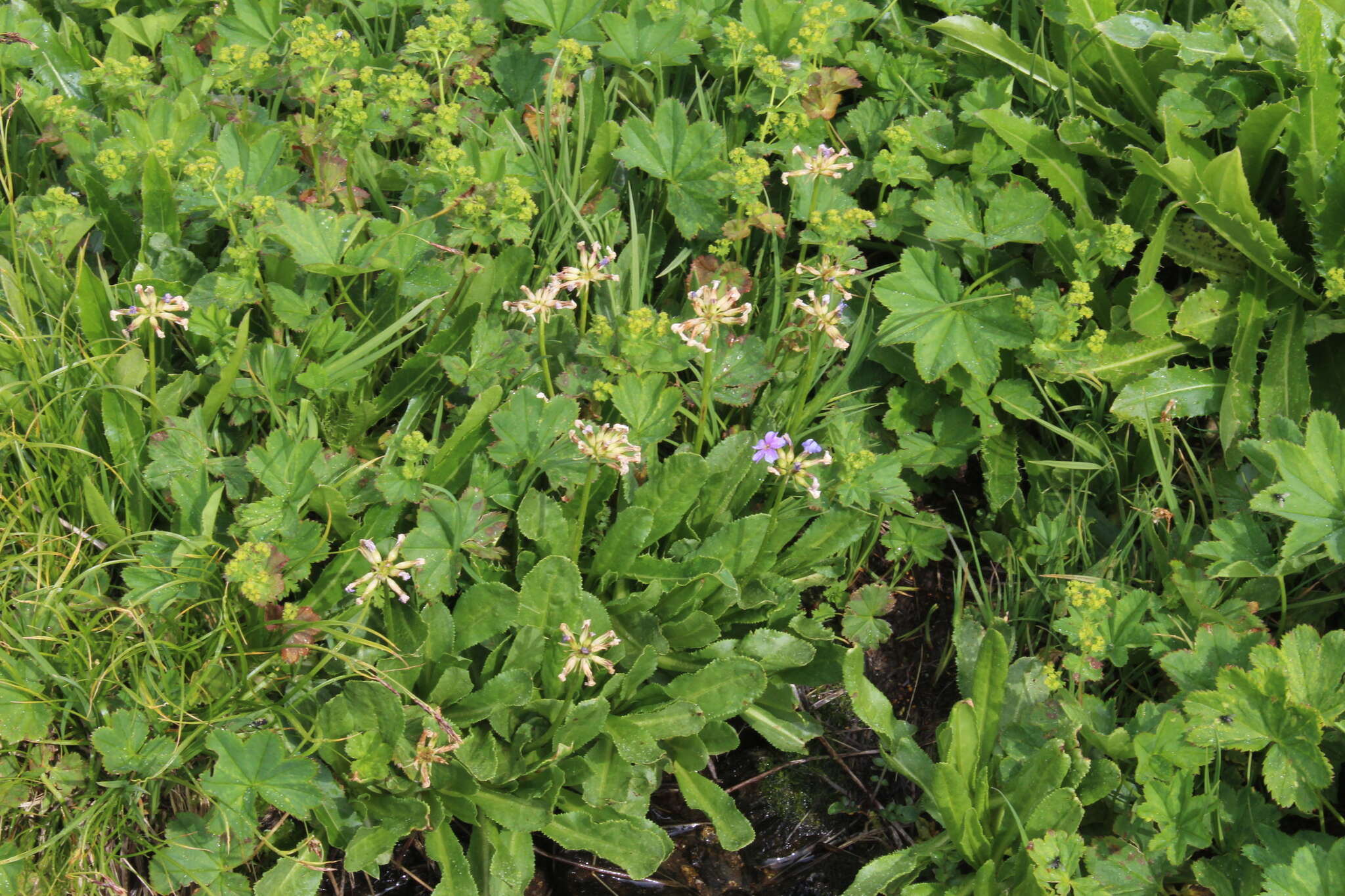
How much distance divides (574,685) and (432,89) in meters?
1.82

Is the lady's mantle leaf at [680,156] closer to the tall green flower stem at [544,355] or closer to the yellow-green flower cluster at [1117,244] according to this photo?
the tall green flower stem at [544,355]

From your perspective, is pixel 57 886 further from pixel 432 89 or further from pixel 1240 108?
pixel 1240 108

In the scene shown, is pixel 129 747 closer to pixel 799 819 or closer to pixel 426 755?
pixel 426 755

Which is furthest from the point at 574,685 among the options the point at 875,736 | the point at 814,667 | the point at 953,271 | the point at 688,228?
the point at 953,271

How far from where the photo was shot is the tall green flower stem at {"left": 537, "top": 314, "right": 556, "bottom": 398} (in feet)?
8.54

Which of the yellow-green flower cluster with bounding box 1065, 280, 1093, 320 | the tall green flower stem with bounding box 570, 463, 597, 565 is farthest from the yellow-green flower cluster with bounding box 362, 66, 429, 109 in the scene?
the yellow-green flower cluster with bounding box 1065, 280, 1093, 320

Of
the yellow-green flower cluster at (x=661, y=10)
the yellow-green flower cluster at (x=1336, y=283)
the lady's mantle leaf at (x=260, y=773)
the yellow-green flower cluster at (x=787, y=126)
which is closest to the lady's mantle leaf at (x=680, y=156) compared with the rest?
the yellow-green flower cluster at (x=787, y=126)

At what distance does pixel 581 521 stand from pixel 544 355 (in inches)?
15.4

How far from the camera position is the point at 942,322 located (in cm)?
306

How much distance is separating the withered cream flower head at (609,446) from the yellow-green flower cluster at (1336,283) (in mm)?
1851

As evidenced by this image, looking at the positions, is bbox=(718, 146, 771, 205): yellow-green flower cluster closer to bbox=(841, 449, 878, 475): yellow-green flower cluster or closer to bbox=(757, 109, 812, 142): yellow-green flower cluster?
bbox=(757, 109, 812, 142): yellow-green flower cluster

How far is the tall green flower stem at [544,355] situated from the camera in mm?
2604

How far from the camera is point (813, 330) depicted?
9.06ft

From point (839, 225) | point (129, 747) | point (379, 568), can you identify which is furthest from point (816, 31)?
point (129, 747)
